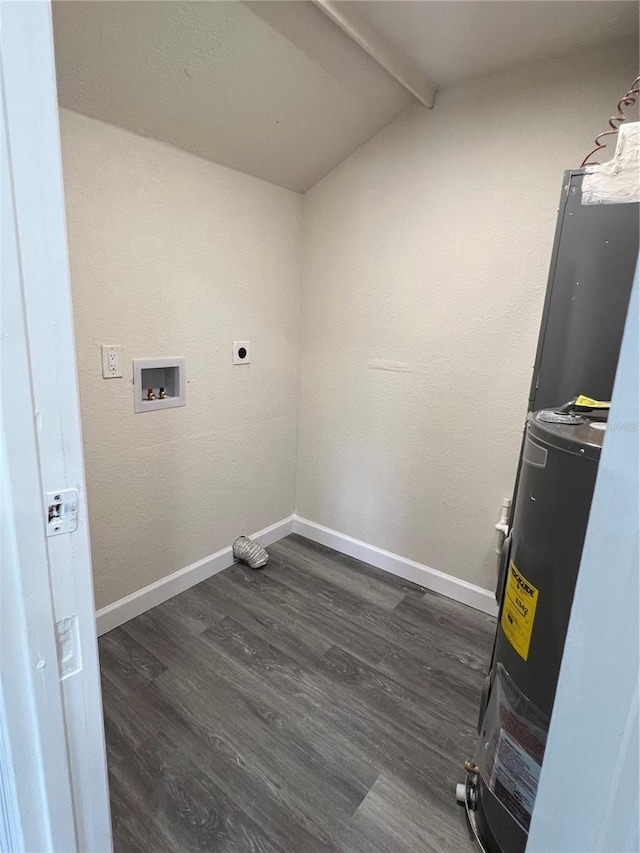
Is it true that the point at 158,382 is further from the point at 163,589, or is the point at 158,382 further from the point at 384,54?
the point at 384,54

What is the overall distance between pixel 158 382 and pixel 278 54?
4.59ft

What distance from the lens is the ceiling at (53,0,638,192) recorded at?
1.36 meters

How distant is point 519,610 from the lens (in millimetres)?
1007

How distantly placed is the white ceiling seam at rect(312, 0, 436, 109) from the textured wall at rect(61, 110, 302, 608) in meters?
0.81

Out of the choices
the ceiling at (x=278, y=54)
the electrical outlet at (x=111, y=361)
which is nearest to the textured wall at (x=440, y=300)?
the ceiling at (x=278, y=54)

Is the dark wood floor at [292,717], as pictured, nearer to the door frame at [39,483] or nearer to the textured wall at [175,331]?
the textured wall at [175,331]

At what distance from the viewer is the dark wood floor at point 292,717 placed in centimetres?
121

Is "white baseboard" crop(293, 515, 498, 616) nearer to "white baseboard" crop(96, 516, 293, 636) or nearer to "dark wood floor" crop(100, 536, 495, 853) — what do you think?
"dark wood floor" crop(100, 536, 495, 853)

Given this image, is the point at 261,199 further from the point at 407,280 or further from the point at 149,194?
the point at 407,280

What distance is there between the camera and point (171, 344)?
6.42 feet

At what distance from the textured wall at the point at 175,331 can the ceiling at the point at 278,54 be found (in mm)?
166

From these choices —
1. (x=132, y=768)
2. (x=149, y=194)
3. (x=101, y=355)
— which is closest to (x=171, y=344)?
(x=101, y=355)

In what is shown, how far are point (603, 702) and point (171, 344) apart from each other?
1940 millimetres

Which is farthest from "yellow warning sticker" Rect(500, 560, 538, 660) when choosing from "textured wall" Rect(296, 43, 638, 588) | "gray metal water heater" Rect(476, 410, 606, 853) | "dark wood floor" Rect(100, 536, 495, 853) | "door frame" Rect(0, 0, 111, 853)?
"textured wall" Rect(296, 43, 638, 588)
